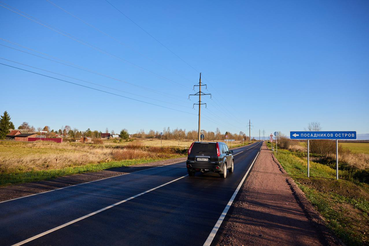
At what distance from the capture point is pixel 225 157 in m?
12.7

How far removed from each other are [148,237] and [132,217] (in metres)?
1.27

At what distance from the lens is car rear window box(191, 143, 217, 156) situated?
1186 centimetres

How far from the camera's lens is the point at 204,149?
1198 cm

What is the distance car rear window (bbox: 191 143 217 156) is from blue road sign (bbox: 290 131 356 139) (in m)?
5.61

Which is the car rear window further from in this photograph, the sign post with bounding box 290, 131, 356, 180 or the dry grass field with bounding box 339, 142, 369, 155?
the dry grass field with bounding box 339, 142, 369, 155

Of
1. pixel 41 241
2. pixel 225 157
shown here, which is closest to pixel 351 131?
pixel 225 157

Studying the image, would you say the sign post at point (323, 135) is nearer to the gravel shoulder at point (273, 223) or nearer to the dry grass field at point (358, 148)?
the gravel shoulder at point (273, 223)

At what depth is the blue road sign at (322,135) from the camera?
1284cm

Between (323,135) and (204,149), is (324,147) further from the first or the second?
(204,149)

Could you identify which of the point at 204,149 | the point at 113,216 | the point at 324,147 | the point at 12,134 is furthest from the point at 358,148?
the point at 12,134

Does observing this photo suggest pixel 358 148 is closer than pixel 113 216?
No

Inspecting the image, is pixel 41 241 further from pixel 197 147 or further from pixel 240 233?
pixel 197 147

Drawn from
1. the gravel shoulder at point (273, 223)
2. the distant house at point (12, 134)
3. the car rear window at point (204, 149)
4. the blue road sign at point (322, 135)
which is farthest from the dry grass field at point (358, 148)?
the distant house at point (12, 134)

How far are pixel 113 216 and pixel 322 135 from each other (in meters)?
12.8
